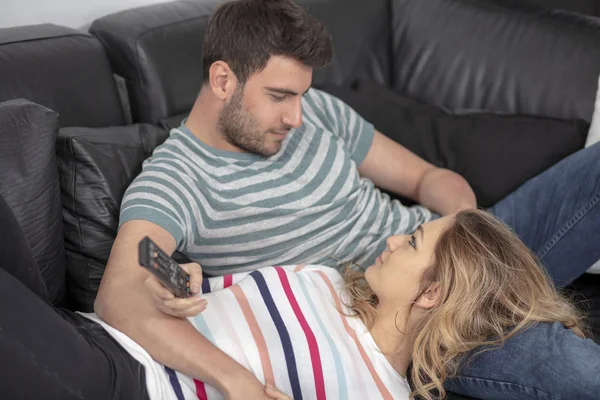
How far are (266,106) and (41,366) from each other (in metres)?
0.75

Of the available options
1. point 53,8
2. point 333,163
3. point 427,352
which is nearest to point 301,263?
point 333,163

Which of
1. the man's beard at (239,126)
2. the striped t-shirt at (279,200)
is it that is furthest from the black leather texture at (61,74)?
the man's beard at (239,126)

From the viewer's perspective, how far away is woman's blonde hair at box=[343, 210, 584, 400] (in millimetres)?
1448

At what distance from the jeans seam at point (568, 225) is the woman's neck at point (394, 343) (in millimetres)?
533

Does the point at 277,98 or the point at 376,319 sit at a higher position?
Result: the point at 277,98

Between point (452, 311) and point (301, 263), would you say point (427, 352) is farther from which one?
point (301, 263)

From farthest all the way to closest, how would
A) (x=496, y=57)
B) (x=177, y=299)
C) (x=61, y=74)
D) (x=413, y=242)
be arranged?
(x=496, y=57) < (x=61, y=74) < (x=413, y=242) < (x=177, y=299)

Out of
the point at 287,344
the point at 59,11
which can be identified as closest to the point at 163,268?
the point at 287,344

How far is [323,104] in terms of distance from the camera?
1957mm

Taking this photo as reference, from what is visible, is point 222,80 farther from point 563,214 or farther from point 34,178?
point 563,214

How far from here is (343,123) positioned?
1954mm

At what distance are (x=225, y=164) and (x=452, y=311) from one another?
23.1 inches

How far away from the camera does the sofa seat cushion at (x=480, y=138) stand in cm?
197

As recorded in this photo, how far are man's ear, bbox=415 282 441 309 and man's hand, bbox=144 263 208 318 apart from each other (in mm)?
438
